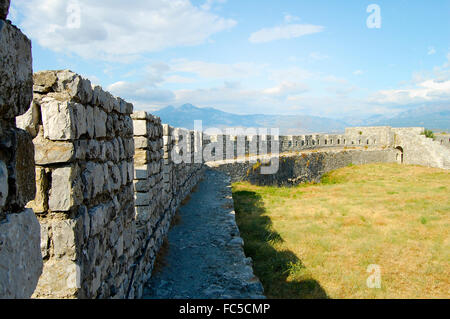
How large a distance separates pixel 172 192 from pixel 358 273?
4.14 m

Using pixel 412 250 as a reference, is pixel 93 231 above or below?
above

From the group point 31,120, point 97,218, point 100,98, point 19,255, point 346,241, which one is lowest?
point 346,241

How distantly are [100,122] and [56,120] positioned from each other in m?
0.61

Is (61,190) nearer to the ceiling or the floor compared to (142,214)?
nearer to the ceiling

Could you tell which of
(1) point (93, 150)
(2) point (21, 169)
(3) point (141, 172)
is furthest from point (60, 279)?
→ (3) point (141, 172)

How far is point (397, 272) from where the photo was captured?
23.7ft

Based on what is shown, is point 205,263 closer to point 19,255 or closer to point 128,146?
point 128,146

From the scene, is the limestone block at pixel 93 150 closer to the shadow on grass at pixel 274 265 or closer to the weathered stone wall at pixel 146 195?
the weathered stone wall at pixel 146 195

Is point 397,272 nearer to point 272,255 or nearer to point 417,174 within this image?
point 272,255

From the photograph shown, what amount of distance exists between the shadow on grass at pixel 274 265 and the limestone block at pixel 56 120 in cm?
471

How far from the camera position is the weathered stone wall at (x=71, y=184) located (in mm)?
2170

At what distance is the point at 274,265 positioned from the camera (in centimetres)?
703

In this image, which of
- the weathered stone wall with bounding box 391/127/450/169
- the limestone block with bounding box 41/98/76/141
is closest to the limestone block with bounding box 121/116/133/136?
the limestone block with bounding box 41/98/76/141
